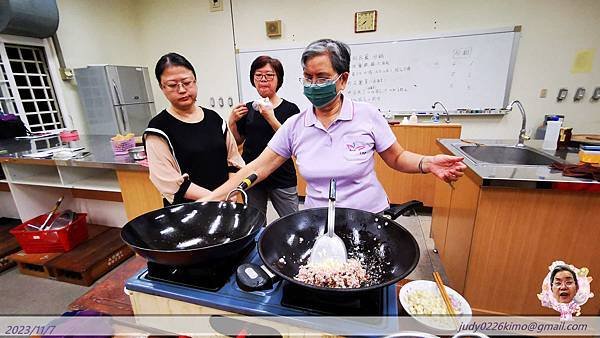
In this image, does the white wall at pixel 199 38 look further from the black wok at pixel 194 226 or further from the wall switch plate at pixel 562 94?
the wall switch plate at pixel 562 94

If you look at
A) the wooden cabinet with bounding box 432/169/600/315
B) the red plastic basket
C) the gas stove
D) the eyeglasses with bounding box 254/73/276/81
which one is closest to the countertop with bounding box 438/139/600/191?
the wooden cabinet with bounding box 432/169/600/315

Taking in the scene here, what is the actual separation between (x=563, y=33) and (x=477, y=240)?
3026mm

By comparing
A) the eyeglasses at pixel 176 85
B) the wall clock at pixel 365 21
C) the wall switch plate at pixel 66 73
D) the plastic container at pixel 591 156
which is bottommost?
the plastic container at pixel 591 156

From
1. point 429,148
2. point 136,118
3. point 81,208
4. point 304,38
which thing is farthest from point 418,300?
point 136,118

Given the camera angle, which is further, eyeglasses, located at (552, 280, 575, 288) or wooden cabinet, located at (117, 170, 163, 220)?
wooden cabinet, located at (117, 170, 163, 220)

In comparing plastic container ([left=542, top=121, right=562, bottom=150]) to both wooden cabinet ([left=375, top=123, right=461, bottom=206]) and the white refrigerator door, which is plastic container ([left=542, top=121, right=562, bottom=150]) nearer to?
wooden cabinet ([left=375, top=123, right=461, bottom=206])

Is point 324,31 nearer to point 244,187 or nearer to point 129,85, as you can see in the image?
point 129,85

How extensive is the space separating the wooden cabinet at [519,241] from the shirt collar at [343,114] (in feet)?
2.67

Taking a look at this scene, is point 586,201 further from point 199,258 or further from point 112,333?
point 112,333

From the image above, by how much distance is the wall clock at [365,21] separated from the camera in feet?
11.3

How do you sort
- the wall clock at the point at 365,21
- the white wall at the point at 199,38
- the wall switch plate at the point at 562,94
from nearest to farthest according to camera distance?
the wall switch plate at the point at 562,94, the wall clock at the point at 365,21, the white wall at the point at 199,38

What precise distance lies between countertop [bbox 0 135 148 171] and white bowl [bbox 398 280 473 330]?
1799mm

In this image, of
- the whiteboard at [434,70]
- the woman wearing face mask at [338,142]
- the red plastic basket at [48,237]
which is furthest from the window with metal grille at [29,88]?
the woman wearing face mask at [338,142]

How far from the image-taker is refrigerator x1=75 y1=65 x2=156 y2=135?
12.1 ft
